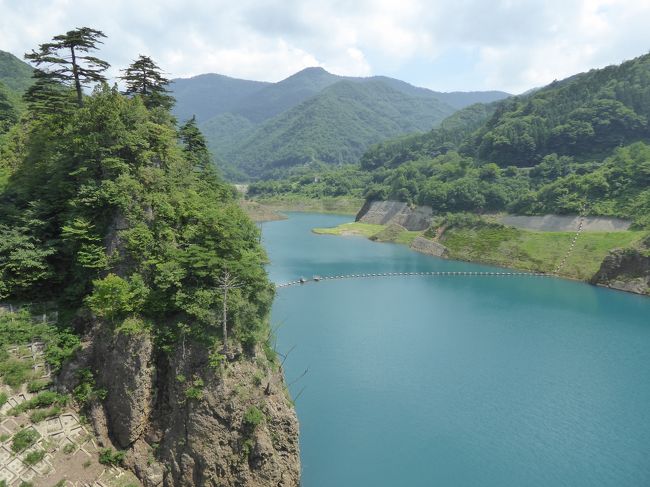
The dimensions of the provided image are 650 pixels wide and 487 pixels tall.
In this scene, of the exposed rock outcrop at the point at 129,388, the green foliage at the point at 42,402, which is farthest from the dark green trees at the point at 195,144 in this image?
the green foliage at the point at 42,402

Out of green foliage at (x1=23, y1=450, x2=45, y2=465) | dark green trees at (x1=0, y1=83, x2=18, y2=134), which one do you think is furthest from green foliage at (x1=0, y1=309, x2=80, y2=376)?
dark green trees at (x1=0, y1=83, x2=18, y2=134)

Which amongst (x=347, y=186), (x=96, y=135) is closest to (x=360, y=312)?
(x=96, y=135)

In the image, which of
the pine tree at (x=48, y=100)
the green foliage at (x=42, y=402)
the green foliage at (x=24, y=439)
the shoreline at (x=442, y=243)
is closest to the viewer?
the green foliage at (x=24, y=439)

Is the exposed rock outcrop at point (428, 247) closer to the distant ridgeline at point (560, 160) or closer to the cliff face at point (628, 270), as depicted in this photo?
the distant ridgeline at point (560, 160)

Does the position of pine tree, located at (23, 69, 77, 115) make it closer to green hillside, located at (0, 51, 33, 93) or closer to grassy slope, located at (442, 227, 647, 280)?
grassy slope, located at (442, 227, 647, 280)

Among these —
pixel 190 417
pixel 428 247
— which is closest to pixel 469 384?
pixel 190 417

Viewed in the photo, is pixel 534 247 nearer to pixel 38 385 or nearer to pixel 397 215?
pixel 397 215

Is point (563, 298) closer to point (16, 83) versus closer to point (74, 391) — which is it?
point (74, 391)
